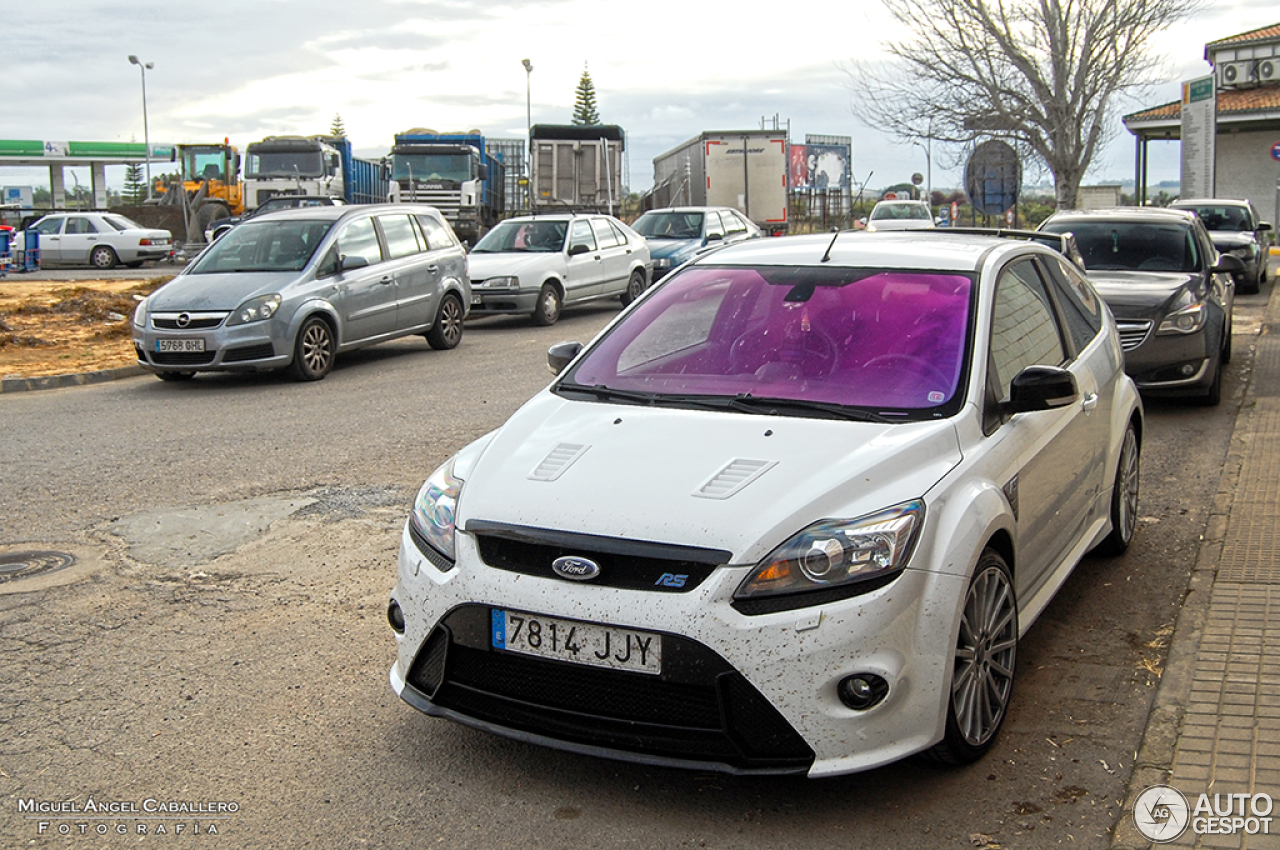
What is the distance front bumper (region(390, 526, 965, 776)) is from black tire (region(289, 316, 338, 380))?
9.36 m

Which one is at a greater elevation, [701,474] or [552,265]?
[552,265]

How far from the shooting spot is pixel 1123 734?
3928mm

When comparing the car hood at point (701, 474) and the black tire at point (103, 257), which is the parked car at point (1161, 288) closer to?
the car hood at point (701, 474)

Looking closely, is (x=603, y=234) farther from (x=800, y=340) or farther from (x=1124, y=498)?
(x=800, y=340)

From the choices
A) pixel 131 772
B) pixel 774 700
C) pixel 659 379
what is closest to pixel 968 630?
pixel 774 700

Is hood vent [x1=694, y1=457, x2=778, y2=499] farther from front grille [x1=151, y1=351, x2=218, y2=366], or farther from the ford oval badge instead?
front grille [x1=151, y1=351, x2=218, y2=366]

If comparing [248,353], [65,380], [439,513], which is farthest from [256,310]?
[439,513]

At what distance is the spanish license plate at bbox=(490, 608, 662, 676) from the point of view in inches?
128

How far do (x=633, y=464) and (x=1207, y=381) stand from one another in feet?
25.2

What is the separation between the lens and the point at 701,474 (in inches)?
140

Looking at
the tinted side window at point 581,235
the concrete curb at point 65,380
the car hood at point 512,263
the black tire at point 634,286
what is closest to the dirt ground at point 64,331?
the concrete curb at point 65,380

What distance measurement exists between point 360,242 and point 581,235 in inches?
236

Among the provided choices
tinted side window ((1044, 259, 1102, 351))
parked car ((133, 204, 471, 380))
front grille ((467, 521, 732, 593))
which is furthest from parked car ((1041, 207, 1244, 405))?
front grille ((467, 521, 732, 593))

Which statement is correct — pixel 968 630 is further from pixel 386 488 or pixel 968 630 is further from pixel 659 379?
pixel 386 488
